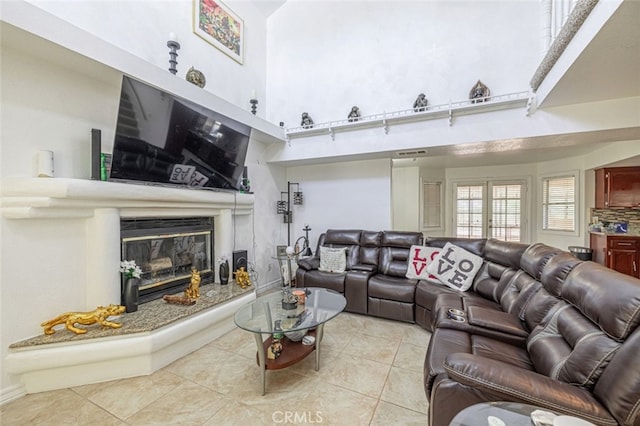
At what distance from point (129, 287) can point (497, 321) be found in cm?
296

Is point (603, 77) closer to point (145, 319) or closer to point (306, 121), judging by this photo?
point (306, 121)

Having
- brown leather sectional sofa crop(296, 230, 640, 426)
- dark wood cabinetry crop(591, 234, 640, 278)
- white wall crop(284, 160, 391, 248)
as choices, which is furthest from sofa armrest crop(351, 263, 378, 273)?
dark wood cabinetry crop(591, 234, 640, 278)

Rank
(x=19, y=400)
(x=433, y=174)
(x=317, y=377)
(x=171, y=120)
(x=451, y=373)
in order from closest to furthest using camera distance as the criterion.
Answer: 1. (x=451, y=373)
2. (x=19, y=400)
3. (x=317, y=377)
4. (x=171, y=120)
5. (x=433, y=174)

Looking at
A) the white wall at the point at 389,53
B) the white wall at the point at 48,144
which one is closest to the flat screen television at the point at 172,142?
the white wall at the point at 48,144

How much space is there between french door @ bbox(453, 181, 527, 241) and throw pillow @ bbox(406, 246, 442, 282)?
3880 mm

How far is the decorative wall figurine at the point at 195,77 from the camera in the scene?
2.98 m

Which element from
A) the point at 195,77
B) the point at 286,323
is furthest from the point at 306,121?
the point at 286,323

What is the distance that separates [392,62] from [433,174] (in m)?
3.46

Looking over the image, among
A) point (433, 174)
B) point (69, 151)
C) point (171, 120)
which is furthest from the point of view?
point (433, 174)

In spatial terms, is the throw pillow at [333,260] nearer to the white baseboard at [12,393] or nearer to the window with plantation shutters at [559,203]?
the white baseboard at [12,393]

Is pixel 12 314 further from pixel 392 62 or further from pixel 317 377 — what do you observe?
pixel 392 62

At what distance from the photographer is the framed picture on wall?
3.31m

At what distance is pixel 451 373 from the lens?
1173 mm

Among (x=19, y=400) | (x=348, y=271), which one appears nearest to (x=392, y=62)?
(x=348, y=271)
